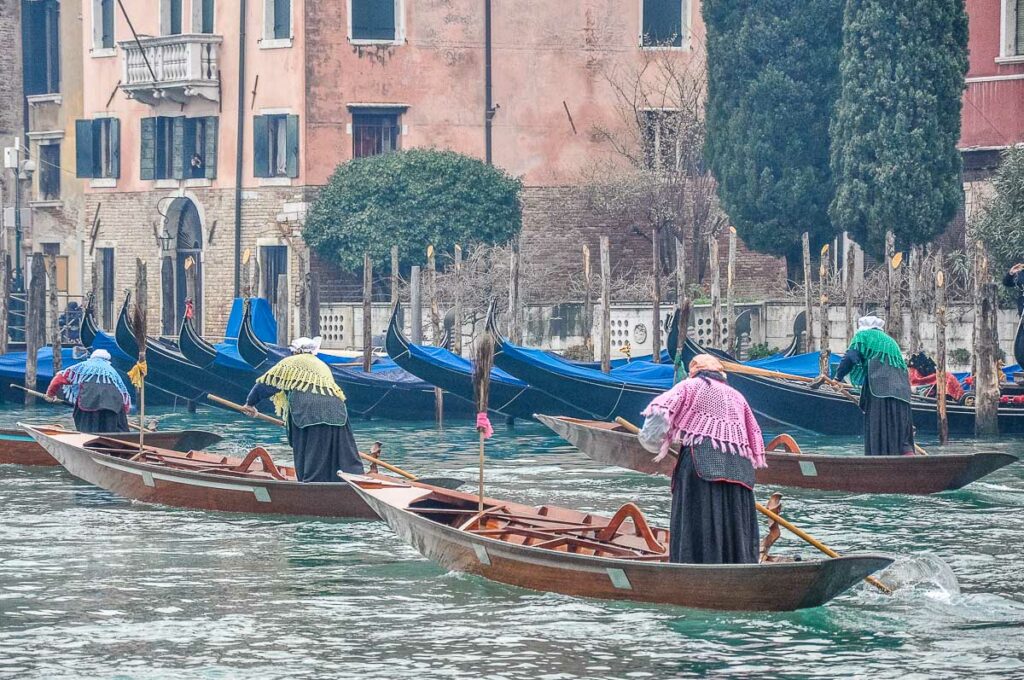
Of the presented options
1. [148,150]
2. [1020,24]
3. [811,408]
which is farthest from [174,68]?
[811,408]

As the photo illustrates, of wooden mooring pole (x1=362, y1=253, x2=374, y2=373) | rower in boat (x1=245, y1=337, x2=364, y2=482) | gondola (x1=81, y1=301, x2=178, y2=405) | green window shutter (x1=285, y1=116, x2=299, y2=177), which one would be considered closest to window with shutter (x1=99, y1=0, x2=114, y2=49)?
green window shutter (x1=285, y1=116, x2=299, y2=177)

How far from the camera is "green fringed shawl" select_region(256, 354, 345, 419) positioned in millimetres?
12508

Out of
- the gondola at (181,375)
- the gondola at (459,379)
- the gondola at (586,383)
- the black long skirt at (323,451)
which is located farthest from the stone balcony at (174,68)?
the black long skirt at (323,451)

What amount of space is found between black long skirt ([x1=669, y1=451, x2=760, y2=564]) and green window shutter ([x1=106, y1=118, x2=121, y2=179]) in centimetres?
2319

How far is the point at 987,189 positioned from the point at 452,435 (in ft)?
26.3

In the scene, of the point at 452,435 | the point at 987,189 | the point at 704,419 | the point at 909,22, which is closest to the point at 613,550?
the point at 704,419

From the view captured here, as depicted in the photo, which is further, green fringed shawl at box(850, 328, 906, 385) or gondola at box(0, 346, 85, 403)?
gondola at box(0, 346, 85, 403)

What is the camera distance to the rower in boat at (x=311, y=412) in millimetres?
12523

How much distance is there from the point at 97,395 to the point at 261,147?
13.8 metres

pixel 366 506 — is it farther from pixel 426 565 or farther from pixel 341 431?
pixel 426 565

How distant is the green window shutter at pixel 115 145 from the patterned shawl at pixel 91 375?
15.9 meters

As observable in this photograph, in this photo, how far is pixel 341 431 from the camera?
41.7 feet

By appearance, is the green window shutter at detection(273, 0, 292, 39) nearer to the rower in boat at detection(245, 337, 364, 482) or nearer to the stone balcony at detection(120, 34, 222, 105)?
the stone balcony at detection(120, 34, 222, 105)

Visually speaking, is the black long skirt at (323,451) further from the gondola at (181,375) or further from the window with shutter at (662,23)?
the window with shutter at (662,23)
